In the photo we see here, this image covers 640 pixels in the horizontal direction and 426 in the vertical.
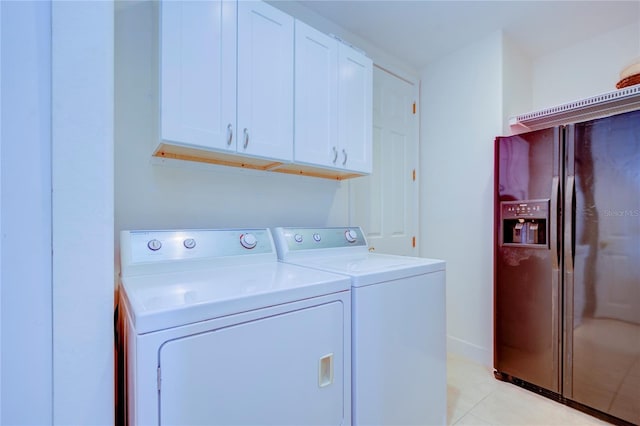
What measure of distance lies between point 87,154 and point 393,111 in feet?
7.76

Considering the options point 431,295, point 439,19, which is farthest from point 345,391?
point 439,19

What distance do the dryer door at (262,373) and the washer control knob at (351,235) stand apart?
2.70ft

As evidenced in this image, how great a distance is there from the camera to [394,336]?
4.22 ft

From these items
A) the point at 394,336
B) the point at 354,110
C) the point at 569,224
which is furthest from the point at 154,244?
the point at 569,224

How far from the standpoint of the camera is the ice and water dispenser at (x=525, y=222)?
1927 millimetres

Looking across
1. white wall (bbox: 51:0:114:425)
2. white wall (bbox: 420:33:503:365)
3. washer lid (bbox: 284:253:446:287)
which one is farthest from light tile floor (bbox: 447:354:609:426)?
white wall (bbox: 51:0:114:425)

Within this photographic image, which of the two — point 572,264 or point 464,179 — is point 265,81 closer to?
point 464,179

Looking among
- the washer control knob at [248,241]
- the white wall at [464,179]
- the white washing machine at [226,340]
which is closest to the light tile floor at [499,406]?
the white wall at [464,179]

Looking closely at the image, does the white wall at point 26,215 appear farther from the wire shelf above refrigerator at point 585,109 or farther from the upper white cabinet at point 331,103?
the wire shelf above refrigerator at point 585,109

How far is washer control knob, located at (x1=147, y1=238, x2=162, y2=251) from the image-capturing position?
1268mm

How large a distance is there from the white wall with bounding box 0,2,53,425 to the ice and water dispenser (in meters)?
2.40

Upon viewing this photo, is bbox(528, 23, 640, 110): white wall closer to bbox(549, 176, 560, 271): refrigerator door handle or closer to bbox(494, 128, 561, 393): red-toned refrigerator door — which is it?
bbox(494, 128, 561, 393): red-toned refrigerator door

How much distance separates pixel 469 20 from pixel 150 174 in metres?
2.38

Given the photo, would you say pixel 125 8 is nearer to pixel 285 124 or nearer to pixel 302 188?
pixel 285 124
